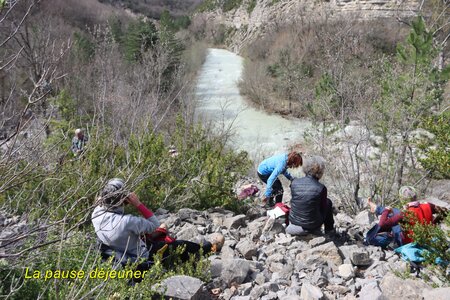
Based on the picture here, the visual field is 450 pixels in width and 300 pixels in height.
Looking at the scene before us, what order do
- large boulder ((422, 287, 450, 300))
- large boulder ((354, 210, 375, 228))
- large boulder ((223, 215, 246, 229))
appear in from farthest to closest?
1. large boulder ((354, 210, 375, 228))
2. large boulder ((223, 215, 246, 229))
3. large boulder ((422, 287, 450, 300))

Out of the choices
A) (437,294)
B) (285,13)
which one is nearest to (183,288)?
(437,294)

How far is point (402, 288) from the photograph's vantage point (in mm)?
3479

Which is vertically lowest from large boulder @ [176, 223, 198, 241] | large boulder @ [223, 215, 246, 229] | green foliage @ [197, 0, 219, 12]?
large boulder @ [223, 215, 246, 229]

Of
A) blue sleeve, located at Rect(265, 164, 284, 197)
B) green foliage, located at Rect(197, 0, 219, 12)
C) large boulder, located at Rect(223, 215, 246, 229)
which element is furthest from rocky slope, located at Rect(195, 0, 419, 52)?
large boulder, located at Rect(223, 215, 246, 229)

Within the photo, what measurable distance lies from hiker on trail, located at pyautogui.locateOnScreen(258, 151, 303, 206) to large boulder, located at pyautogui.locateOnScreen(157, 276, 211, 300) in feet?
9.51

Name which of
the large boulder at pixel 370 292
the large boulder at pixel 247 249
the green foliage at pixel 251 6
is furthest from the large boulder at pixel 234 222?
the green foliage at pixel 251 6

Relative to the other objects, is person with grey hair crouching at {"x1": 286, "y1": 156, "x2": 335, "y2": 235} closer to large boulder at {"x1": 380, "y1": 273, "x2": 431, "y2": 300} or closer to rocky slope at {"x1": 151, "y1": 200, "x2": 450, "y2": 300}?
rocky slope at {"x1": 151, "y1": 200, "x2": 450, "y2": 300}

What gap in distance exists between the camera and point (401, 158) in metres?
7.60

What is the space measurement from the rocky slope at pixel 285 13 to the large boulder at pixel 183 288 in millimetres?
21878

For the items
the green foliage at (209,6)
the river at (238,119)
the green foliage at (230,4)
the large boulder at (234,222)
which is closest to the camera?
the large boulder at (234,222)

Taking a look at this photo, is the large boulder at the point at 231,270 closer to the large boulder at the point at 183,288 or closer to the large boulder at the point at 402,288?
the large boulder at the point at 183,288

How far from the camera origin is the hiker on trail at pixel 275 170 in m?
6.05

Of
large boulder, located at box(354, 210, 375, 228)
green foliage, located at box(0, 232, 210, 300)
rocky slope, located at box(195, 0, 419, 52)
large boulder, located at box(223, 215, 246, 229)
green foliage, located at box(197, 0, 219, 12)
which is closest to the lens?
green foliage, located at box(0, 232, 210, 300)

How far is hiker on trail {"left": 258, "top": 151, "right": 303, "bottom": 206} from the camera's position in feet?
19.8
